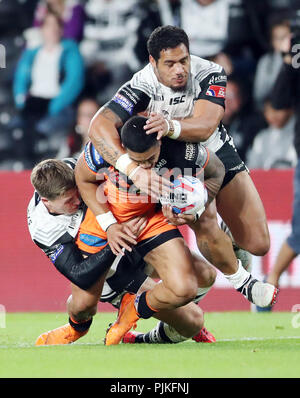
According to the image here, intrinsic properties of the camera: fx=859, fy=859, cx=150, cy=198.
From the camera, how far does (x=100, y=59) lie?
10875 millimetres

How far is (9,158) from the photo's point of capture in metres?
10.7

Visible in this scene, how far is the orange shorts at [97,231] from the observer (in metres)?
6.03

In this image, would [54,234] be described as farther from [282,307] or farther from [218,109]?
[282,307]

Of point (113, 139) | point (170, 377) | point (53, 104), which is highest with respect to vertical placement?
point (113, 139)

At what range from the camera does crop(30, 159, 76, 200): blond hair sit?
6.06 metres

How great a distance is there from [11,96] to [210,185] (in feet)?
17.9

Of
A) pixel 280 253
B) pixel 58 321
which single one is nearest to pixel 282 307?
pixel 280 253

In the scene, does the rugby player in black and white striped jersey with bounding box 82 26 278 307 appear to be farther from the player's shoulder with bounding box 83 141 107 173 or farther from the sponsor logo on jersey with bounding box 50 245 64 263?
the sponsor logo on jersey with bounding box 50 245 64 263

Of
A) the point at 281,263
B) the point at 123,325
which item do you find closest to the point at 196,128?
the point at 123,325

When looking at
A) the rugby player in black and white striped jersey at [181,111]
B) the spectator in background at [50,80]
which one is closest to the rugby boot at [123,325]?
the rugby player in black and white striped jersey at [181,111]

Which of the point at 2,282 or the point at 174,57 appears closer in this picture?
the point at 174,57

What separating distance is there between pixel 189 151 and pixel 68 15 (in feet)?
18.1

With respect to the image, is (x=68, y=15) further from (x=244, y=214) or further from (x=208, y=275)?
(x=208, y=275)

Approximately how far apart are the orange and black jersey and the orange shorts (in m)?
0.33
